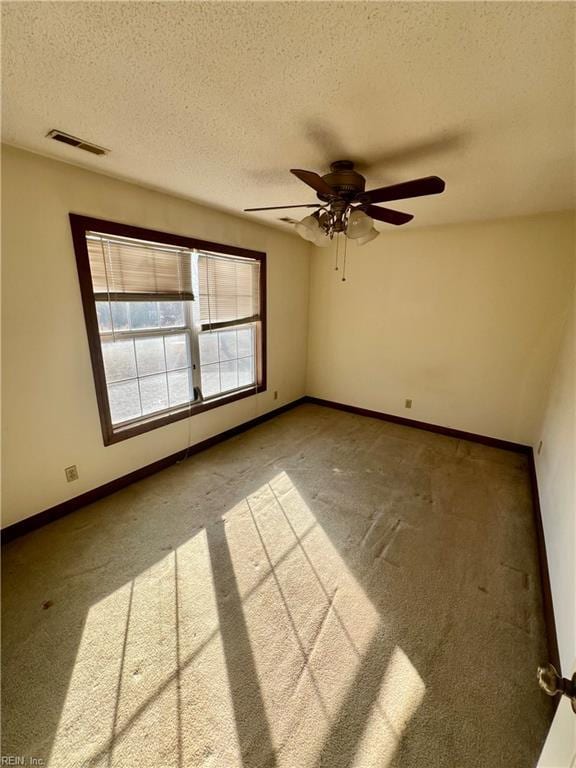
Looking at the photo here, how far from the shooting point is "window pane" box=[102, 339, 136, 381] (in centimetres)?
249

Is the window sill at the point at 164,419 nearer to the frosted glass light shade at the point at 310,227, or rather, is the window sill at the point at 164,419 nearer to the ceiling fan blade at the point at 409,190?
the frosted glass light shade at the point at 310,227

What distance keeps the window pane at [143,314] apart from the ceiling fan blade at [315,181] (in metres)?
1.66

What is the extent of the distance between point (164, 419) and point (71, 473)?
805 millimetres

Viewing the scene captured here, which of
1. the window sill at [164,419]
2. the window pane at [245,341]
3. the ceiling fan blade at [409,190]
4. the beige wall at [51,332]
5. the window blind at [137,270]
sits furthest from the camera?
the window pane at [245,341]

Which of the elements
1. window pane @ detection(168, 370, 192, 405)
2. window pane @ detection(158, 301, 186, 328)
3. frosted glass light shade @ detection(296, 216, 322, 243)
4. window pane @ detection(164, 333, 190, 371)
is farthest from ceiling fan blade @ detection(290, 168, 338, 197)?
window pane @ detection(168, 370, 192, 405)

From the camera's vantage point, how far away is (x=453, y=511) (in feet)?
8.27

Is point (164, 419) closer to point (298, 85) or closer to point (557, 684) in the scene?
point (298, 85)

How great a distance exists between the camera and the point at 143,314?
2.64m

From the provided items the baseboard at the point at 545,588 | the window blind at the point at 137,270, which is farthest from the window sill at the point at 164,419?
the baseboard at the point at 545,588

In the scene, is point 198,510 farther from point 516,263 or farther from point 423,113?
Result: point 516,263

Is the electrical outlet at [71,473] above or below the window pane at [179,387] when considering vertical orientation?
below

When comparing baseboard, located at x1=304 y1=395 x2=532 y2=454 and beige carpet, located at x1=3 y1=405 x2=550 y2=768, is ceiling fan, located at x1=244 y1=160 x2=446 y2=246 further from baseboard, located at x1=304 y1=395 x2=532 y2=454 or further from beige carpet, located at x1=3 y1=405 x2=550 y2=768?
baseboard, located at x1=304 y1=395 x2=532 y2=454

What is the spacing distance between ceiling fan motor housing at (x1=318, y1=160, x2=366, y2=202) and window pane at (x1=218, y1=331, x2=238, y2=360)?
188 cm

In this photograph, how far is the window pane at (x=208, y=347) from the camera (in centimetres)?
320
